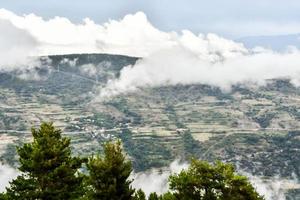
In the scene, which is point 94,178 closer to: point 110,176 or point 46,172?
point 110,176

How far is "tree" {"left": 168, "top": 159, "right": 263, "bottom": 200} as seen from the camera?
2272 inches

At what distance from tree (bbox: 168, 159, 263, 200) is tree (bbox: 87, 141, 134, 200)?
261 inches

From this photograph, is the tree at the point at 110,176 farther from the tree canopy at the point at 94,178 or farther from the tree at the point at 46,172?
the tree at the point at 46,172

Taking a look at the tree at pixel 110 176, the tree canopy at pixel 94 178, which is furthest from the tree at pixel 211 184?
the tree at pixel 110 176

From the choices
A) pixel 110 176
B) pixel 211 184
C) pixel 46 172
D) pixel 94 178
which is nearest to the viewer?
pixel 110 176

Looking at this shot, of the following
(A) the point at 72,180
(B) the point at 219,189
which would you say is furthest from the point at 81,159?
(B) the point at 219,189

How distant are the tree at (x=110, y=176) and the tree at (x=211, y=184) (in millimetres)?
6631

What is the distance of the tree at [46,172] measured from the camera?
2238 inches

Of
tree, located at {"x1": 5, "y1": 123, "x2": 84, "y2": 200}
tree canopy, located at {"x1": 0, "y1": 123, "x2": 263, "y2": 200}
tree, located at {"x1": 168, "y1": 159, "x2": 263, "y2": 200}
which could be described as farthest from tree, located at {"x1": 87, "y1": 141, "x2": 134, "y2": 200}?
tree, located at {"x1": 168, "y1": 159, "x2": 263, "y2": 200}

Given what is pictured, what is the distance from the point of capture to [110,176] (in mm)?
55812

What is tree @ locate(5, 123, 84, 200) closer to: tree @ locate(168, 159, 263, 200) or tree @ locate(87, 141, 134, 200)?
tree @ locate(87, 141, 134, 200)

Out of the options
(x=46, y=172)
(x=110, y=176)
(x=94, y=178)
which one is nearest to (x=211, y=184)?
(x=110, y=176)

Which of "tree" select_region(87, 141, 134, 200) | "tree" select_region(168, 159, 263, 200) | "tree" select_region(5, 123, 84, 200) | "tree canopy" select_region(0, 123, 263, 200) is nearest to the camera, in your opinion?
"tree" select_region(87, 141, 134, 200)

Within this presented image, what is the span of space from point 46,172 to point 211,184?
17.6 m
